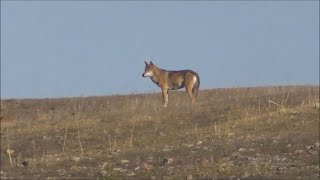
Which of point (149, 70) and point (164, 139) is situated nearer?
point (164, 139)

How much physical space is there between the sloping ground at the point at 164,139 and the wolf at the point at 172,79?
0.64 metres

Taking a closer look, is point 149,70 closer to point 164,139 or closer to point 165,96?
point 165,96

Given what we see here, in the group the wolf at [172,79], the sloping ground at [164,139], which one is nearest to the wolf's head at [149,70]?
the wolf at [172,79]

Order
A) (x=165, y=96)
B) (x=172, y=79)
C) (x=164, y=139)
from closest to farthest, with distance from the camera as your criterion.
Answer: (x=164, y=139), (x=165, y=96), (x=172, y=79)

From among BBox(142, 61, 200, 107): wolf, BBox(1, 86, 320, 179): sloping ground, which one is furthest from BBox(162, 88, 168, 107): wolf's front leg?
BBox(1, 86, 320, 179): sloping ground

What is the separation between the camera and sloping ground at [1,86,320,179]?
1480 centimetres

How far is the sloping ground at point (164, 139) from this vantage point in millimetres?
14805

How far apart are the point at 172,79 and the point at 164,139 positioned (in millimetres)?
8516

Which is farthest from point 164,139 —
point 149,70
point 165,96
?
point 149,70

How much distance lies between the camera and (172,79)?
1094 inches

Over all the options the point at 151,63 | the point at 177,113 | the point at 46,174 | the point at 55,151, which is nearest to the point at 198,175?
the point at 46,174

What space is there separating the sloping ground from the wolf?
64 cm

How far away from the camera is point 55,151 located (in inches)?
731

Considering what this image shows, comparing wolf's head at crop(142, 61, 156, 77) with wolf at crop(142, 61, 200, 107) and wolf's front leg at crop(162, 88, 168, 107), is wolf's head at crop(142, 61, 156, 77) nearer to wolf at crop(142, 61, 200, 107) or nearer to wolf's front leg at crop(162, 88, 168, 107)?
wolf at crop(142, 61, 200, 107)
